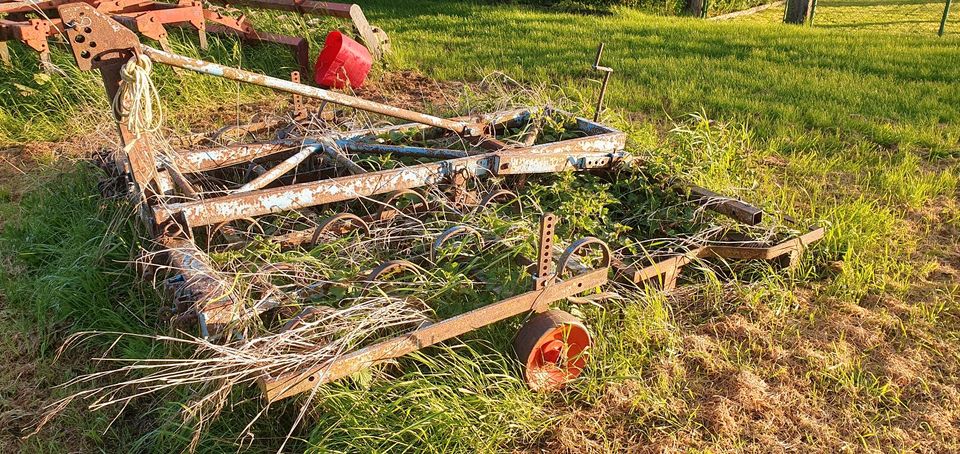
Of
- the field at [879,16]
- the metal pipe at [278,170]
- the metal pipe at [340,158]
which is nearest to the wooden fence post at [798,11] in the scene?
the field at [879,16]

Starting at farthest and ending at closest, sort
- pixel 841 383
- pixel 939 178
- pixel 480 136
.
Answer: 1. pixel 939 178
2. pixel 480 136
3. pixel 841 383

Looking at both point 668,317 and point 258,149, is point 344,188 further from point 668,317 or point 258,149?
point 668,317

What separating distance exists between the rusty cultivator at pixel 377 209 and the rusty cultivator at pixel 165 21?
7.21 ft

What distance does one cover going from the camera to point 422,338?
2.98 m

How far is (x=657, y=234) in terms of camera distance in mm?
4730

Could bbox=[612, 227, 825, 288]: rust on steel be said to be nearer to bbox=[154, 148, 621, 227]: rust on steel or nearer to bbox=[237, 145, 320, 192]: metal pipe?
bbox=[154, 148, 621, 227]: rust on steel

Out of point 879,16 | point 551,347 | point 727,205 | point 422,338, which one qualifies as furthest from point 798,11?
point 422,338

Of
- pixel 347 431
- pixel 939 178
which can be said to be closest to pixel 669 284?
pixel 347 431

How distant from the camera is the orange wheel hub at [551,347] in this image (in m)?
3.24

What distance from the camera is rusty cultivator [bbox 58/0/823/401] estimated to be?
3150 millimetres

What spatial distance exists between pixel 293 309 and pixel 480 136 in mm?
2165

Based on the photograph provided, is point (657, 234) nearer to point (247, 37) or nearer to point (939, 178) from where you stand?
point (939, 178)

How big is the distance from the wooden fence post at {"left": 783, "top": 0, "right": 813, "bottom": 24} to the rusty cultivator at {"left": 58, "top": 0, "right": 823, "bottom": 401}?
11.3 meters

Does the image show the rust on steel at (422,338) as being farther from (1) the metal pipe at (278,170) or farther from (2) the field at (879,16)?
(2) the field at (879,16)
